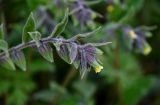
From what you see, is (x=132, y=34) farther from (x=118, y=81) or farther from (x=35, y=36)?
(x=35, y=36)

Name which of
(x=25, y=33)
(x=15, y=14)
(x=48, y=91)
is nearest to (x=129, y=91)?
(x=48, y=91)

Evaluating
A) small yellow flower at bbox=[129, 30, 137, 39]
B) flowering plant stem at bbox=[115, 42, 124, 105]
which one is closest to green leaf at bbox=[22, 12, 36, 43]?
small yellow flower at bbox=[129, 30, 137, 39]

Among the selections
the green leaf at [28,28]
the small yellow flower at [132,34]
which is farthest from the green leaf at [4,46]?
the small yellow flower at [132,34]

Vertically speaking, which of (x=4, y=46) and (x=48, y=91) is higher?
(x=4, y=46)

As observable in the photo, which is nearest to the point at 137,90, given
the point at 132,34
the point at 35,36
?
the point at 132,34

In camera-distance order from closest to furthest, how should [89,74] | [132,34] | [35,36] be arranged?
1. [35,36]
2. [132,34]
3. [89,74]

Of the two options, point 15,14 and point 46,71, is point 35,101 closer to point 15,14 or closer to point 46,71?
point 46,71

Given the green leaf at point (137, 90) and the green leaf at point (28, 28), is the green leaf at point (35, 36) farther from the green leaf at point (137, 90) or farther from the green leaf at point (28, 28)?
the green leaf at point (137, 90)

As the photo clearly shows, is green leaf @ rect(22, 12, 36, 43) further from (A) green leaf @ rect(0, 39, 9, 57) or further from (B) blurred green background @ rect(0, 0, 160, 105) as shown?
(B) blurred green background @ rect(0, 0, 160, 105)
